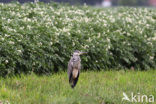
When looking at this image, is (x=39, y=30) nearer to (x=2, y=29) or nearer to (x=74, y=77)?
(x=2, y=29)

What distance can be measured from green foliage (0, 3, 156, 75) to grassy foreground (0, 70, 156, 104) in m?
0.44

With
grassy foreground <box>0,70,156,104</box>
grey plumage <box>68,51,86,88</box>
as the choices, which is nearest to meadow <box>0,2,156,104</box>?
grassy foreground <box>0,70,156,104</box>

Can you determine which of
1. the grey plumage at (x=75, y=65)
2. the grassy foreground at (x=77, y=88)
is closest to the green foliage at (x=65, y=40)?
the grassy foreground at (x=77, y=88)

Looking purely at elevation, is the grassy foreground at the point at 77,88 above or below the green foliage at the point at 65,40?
below

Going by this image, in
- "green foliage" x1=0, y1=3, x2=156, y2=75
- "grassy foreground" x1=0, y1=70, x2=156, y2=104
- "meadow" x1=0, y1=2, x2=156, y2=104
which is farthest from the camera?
"green foliage" x1=0, y1=3, x2=156, y2=75

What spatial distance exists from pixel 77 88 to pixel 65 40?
7.12 feet

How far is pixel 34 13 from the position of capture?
10.6 metres

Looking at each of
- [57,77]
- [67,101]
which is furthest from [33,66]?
[67,101]

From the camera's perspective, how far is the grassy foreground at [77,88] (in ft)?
22.2

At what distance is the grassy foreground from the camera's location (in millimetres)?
6773

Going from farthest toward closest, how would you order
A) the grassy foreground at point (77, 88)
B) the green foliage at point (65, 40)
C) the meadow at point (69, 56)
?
the green foliage at point (65, 40) → the meadow at point (69, 56) → the grassy foreground at point (77, 88)

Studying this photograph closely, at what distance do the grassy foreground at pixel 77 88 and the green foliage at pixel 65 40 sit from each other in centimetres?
44

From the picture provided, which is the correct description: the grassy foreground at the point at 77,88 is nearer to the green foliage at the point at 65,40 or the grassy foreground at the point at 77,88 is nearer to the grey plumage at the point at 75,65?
the grey plumage at the point at 75,65

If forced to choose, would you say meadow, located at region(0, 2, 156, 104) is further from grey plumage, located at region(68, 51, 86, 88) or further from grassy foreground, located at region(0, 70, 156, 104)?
grey plumage, located at region(68, 51, 86, 88)
